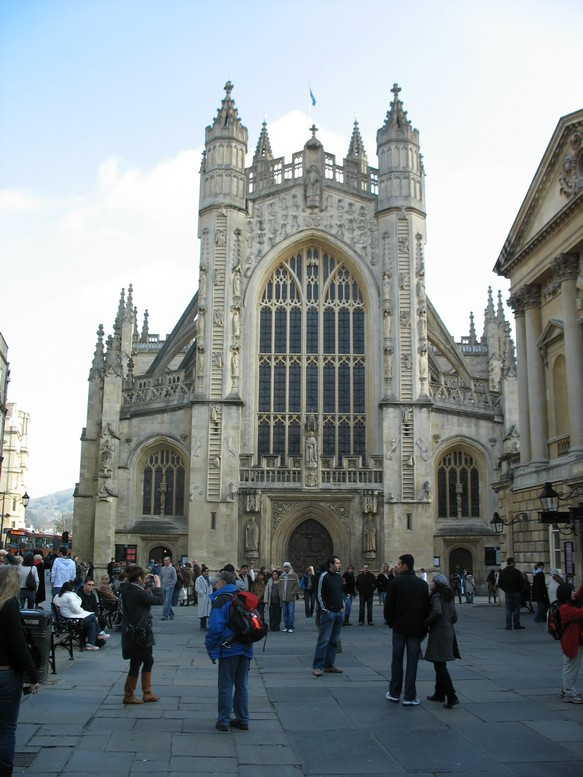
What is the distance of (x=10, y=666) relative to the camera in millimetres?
5496

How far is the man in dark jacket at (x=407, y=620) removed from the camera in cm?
913

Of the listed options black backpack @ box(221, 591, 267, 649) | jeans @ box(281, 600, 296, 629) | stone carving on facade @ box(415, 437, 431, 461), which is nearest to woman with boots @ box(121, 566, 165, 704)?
black backpack @ box(221, 591, 267, 649)

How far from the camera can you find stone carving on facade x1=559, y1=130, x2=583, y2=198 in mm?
20469

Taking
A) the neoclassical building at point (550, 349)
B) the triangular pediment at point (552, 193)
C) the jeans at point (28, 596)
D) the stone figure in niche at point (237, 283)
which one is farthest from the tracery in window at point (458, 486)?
the jeans at point (28, 596)

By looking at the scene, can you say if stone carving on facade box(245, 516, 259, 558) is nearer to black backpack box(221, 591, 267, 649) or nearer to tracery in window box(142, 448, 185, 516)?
tracery in window box(142, 448, 185, 516)

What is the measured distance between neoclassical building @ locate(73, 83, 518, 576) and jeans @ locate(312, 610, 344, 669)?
20519 mm

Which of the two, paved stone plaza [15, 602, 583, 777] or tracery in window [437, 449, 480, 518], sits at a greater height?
tracery in window [437, 449, 480, 518]

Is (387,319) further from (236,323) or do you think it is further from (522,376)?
(522,376)

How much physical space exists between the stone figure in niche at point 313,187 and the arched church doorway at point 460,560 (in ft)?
52.9

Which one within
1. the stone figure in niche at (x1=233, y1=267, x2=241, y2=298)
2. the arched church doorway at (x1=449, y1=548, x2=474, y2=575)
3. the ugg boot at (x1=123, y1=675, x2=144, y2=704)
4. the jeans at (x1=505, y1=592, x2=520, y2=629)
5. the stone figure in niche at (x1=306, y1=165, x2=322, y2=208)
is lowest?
the ugg boot at (x1=123, y1=675, x2=144, y2=704)

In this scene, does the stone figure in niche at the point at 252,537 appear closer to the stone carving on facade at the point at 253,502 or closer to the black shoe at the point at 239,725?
the stone carving on facade at the point at 253,502

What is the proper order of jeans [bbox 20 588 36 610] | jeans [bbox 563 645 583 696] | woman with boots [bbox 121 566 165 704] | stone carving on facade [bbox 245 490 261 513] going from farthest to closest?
stone carving on facade [bbox 245 490 261 513] → jeans [bbox 20 588 36 610] → jeans [bbox 563 645 583 696] → woman with boots [bbox 121 566 165 704]

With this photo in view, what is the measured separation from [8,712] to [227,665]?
9.62 ft

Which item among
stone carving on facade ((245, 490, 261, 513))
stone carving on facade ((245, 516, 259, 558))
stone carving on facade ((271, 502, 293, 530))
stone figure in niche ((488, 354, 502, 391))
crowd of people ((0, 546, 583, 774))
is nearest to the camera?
crowd of people ((0, 546, 583, 774))
